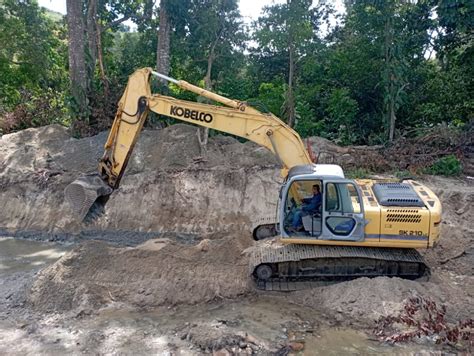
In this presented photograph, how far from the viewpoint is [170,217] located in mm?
11711

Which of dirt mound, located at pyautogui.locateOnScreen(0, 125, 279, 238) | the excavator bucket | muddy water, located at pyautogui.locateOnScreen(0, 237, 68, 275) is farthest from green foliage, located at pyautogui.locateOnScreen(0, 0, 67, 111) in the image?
the excavator bucket

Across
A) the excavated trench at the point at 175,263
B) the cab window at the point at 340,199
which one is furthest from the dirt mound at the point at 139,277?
the cab window at the point at 340,199

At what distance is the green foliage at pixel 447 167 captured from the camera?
12.6m

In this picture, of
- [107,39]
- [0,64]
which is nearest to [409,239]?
[107,39]

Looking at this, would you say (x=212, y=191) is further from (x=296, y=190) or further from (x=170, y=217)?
(x=296, y=190)

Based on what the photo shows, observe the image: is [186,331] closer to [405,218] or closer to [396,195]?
[405,218]

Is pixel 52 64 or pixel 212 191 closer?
pixel 212 191

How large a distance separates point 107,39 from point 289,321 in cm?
1740

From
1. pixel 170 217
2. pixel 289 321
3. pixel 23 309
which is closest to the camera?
pixel 289 321

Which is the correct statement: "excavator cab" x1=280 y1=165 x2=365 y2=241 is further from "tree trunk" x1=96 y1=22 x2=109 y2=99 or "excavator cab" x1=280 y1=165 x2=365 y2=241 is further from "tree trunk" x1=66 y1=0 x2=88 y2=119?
"tree trunk" x1=96 y1=22 x2=109 y2=99

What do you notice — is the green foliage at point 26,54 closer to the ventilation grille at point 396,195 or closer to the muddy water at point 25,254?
the muddy water at point 25,254

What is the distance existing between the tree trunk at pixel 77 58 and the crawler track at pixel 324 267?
399 inches

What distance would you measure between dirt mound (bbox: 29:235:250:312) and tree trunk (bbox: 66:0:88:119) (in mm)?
8073

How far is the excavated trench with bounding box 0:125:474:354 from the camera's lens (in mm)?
6422
